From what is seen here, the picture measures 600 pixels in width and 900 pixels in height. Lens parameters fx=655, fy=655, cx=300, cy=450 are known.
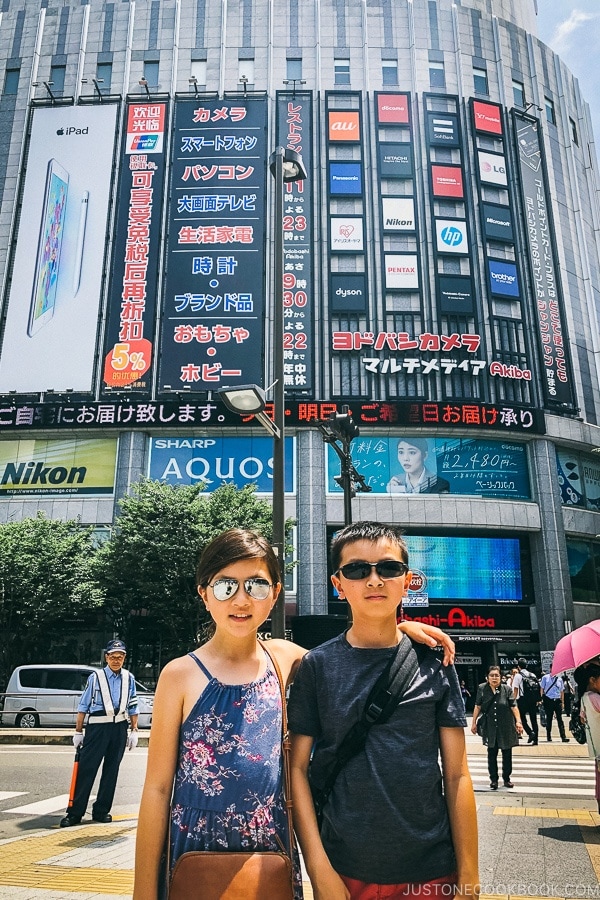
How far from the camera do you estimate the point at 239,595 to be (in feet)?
7.88

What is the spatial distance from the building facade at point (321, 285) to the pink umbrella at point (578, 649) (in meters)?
20.9

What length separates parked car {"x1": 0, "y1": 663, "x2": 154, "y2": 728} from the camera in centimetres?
1917

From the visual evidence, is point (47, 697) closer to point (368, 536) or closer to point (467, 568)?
point (467, 568)

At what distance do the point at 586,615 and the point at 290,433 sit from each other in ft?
53.7

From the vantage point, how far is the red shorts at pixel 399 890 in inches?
77.7

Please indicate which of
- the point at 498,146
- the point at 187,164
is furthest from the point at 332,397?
the point at 498,146

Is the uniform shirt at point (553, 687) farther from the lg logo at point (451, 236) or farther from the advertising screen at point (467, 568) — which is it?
the lg logo at point (451, 236)

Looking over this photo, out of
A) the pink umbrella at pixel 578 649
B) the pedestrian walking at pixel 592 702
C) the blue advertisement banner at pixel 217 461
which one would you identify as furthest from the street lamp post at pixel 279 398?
the blue advertisement banner at pixel 217 461

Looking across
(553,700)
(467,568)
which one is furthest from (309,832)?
(467,568)

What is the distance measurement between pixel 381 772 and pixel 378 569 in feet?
2.16

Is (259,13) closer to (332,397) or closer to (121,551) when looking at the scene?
(332,397)

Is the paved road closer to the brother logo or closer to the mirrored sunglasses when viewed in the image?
the mirrored sunglasses

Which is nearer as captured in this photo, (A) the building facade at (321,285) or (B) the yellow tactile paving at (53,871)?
(B) the yellow tactile paving at (53,871)

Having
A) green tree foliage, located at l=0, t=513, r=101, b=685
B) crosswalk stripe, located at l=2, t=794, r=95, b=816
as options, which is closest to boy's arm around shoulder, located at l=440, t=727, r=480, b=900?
crosswalk stripe, located at l=2, t=794, r=95, b=816
